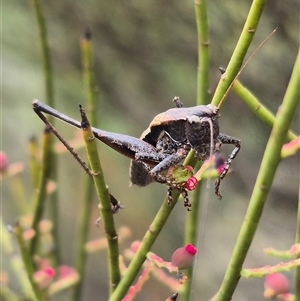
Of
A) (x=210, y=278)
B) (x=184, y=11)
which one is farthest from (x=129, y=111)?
(x=210, y=278)

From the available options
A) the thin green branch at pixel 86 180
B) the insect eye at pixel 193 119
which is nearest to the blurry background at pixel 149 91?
the thin green branch at pixel 86 180

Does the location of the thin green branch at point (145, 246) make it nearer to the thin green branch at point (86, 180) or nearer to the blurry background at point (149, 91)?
the thin green branch at point (86, 180)

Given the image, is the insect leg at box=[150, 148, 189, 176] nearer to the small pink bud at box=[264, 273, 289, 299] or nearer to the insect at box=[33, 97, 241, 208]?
the insect at box=[33, 97, 241, 208]

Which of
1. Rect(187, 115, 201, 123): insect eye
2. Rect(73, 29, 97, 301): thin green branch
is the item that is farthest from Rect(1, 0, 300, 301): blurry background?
Rect(187, 115, 201, 123): insect eye

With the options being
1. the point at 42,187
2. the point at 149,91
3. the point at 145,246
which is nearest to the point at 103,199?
the point at 145,246

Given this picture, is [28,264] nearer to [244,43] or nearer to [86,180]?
[86,180]
